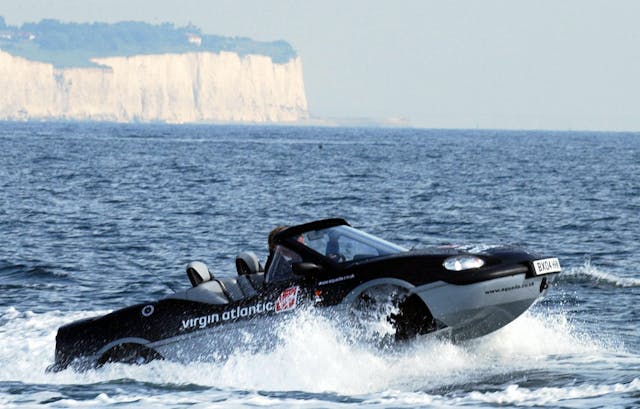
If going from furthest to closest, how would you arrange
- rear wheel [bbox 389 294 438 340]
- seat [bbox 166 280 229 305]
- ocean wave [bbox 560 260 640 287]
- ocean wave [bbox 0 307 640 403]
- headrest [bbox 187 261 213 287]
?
ocean wave [bbox 560 260 640 287]
headrest [bbox 187 261 213 287]
seat [bbox 166 280 229 305]
rear wheel [bbox 389 294 438 340]
ocean wave [bbox 0 307 640 403]

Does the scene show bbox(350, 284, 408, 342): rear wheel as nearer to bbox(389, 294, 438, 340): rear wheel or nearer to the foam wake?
bbox(389, 294, 438, 340): rear wheel

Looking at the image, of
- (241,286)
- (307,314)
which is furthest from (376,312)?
(241,286)

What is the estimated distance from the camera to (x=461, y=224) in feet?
102

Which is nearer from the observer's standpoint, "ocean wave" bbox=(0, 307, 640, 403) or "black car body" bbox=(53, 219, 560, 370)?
"ocean wave" bbox=(0, 307, 640, 403)

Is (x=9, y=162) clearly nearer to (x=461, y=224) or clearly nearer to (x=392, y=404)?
(x=461, y=224)

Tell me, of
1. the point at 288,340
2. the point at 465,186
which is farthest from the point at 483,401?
the point at 465,186

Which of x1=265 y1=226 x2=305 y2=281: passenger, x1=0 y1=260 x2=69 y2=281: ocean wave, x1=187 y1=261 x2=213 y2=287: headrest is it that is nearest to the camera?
x1=265 y1=226 x2=305 y2=281: passenger

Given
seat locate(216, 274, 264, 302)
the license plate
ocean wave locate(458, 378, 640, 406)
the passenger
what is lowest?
ocean wave locate(458, 378, 640, 406)

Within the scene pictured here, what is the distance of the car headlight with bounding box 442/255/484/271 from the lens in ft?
36.2

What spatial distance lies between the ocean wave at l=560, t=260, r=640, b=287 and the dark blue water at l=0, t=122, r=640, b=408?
53 mm

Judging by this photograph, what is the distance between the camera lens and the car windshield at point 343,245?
1171 cm

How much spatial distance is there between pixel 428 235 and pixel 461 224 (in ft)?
Result: 11.9

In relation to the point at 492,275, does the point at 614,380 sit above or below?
below

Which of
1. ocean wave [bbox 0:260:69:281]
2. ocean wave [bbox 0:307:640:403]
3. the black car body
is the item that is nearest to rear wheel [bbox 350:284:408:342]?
the black car body
